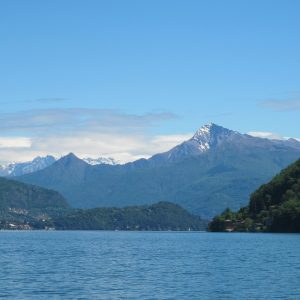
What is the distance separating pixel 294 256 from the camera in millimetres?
126125

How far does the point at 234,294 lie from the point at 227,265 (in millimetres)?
34500

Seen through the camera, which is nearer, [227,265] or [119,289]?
[119,289]

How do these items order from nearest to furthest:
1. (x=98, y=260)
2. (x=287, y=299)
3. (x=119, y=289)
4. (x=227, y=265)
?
(x=287, y=299), (x=119, y=289), (x=227, y=265), (x=98, y=260)

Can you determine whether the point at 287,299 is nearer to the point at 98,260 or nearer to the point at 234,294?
the point at 234,294

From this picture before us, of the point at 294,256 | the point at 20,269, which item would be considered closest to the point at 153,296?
the point at 20,269

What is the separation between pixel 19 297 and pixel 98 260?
1879 inches

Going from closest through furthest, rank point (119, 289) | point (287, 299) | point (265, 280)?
point (287, 299) → point (119, 289) → point (265, 280)

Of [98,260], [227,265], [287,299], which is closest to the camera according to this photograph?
[287,299]

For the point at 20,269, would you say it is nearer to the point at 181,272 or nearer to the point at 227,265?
the point at 181,272

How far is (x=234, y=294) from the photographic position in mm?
74625

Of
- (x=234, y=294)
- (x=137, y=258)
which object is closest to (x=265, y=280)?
(x=234, y=294)

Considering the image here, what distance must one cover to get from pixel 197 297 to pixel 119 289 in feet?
30.6

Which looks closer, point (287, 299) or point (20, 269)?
point (287, 299)

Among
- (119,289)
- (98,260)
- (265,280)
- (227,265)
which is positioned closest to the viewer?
(119,289)
